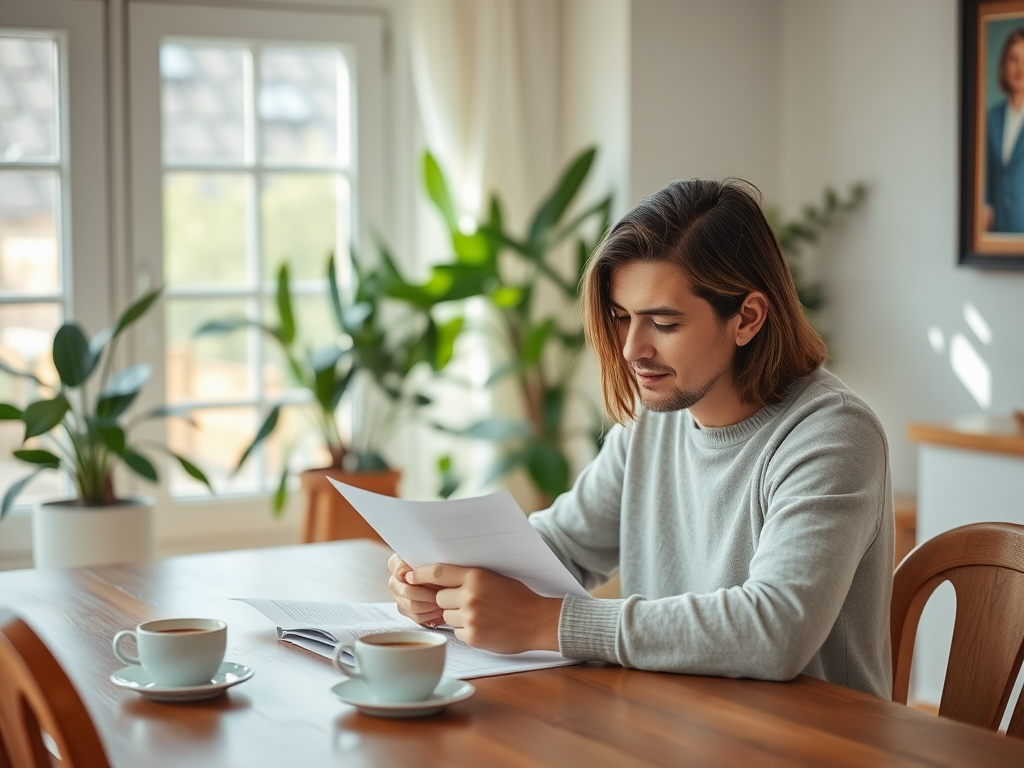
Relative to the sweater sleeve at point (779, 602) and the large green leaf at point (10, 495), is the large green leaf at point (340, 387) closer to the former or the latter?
the large green leaf at point (10, 495)

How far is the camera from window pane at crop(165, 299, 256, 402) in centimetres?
373

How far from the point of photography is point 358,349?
139 inches

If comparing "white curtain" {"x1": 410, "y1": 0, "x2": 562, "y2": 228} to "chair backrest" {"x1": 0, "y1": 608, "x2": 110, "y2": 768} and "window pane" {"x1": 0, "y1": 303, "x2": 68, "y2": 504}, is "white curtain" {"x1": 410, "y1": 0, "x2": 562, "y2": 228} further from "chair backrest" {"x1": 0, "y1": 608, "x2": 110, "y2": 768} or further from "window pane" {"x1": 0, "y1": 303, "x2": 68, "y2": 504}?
"chair backrest" {"x1": 0, "y1": 608, "x2": 110, "y2": 768}

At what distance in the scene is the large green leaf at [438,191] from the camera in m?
3.67

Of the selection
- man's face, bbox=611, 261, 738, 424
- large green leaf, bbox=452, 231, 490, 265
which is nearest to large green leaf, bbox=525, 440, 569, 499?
large green leaf, bbox=452, 231, 490, 265

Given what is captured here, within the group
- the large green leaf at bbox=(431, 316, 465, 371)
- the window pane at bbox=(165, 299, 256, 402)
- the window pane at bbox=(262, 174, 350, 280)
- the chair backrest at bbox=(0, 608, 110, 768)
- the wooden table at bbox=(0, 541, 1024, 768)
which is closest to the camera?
the chair backrest at bbox=(0, 608, 110, 768)

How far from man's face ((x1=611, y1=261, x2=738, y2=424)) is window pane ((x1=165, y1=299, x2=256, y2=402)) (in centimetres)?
230

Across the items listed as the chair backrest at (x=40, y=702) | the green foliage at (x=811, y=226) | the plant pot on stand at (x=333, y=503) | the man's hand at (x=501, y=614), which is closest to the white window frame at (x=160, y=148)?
the plant pot on stand at (x=333, y=503)

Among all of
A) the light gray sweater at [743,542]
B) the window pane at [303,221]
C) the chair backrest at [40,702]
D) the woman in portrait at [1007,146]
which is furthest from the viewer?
the window pane at [303,221]

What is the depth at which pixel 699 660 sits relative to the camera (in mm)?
1410

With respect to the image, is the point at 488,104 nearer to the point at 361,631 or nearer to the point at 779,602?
the point at 361,631

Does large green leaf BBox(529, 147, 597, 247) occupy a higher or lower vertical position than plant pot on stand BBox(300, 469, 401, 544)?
higher

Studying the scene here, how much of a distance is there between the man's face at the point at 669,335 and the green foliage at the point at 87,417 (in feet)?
5.52

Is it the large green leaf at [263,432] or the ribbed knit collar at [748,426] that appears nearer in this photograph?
the ribbed knit collar at [748,426]
